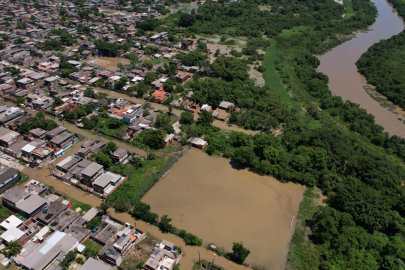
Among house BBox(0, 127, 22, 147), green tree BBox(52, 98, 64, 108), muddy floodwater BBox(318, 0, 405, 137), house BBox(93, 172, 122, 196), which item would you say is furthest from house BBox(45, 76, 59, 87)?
muddy floodwater BBox(318, 0, 405, 137)

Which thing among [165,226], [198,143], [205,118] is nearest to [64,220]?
[165,226]

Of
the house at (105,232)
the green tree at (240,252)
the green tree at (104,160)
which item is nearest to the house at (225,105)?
the green tree at (104,160)

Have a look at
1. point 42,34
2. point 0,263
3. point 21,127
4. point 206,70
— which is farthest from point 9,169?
point 42,34

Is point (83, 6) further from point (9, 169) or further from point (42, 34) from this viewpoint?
point (9, 169)

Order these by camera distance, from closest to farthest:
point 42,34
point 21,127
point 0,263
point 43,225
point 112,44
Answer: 1. point 0,263
2. point 43,225
3. point 21,127
4. point 112,44
5. point 42,34

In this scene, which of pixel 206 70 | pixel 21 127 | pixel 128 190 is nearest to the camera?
pixel 128 190

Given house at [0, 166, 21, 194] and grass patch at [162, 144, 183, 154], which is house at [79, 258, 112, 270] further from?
grass patch at [162, 144, 183, 154]

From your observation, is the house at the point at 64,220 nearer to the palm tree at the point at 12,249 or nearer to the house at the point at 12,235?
the house at the point at 12,235
